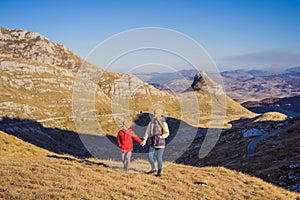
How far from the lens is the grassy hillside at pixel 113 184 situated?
15.5 metres

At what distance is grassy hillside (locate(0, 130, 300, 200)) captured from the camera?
50.7ft

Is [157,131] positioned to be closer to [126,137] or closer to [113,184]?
[126,137]

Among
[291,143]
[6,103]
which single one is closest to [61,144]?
[6,103]

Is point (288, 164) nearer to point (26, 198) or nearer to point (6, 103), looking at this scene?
point (26, 198)

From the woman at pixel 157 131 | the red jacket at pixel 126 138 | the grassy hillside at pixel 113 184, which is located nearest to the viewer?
the grassy hillside at pixel 113 184

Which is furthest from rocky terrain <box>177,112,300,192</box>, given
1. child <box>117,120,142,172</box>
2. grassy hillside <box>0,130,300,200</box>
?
child <box>117,120,142,172</box>

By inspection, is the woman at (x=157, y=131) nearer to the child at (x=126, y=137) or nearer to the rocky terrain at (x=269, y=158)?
the child at (x=126, y=137)

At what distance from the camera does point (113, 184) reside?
17953mm

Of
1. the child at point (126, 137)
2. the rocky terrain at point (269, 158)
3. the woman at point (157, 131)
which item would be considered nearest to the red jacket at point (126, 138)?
the child at point (126, 137)

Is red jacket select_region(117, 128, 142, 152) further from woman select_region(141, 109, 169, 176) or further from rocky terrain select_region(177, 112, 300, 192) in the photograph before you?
rocky terrain select_region(177, 112, 300, 192)

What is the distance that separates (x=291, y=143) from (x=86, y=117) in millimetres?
140257

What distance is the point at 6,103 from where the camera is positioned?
14375cm

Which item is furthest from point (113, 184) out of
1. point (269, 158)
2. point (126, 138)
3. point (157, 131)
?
point (269, 158)

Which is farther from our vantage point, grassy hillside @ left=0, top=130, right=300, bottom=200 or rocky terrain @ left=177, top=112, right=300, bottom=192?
rocky terrain @ left=177, top=112, right=300, bottom=192
